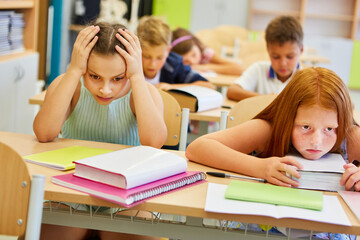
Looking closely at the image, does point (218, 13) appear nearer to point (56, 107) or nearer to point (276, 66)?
point (276, 66)

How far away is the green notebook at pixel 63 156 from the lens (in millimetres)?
1429

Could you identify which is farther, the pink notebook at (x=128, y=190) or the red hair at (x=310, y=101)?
the red hair at (x=310, y=101)

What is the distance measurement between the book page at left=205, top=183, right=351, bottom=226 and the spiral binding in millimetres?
92

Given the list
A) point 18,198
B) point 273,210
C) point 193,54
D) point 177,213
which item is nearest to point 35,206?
point 18,198

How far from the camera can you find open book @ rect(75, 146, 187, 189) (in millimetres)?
1240

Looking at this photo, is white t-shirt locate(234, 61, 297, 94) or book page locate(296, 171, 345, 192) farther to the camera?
white t-shirt locate(234, 61, 297, 94)

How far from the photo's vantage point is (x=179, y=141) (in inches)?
85.2

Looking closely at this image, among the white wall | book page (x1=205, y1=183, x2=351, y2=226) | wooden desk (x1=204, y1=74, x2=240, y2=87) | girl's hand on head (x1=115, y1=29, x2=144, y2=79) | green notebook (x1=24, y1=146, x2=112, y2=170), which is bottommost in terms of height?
book page (x1=205, y1=183, x2=351, y2=226)

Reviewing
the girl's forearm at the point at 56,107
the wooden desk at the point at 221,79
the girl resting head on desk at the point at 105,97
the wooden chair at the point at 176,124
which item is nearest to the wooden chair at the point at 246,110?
the wooden chair at the point at 176,124

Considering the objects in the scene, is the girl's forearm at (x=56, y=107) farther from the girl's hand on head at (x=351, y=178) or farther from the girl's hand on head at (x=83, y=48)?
the girl's hand on head at (x=351, y=178)

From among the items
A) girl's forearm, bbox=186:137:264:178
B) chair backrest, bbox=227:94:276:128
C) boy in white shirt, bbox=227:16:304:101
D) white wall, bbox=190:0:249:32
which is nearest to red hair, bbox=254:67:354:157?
girl's forearm, bbox=186:137:264:178

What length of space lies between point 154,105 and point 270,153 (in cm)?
42

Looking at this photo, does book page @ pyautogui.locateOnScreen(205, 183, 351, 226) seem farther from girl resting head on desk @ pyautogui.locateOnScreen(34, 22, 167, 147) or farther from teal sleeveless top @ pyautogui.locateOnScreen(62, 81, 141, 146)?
teal sleeveless top @ pyautogui.locateOnScreen(62, 81, 141, 146)

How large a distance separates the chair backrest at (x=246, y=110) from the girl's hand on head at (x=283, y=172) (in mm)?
644
